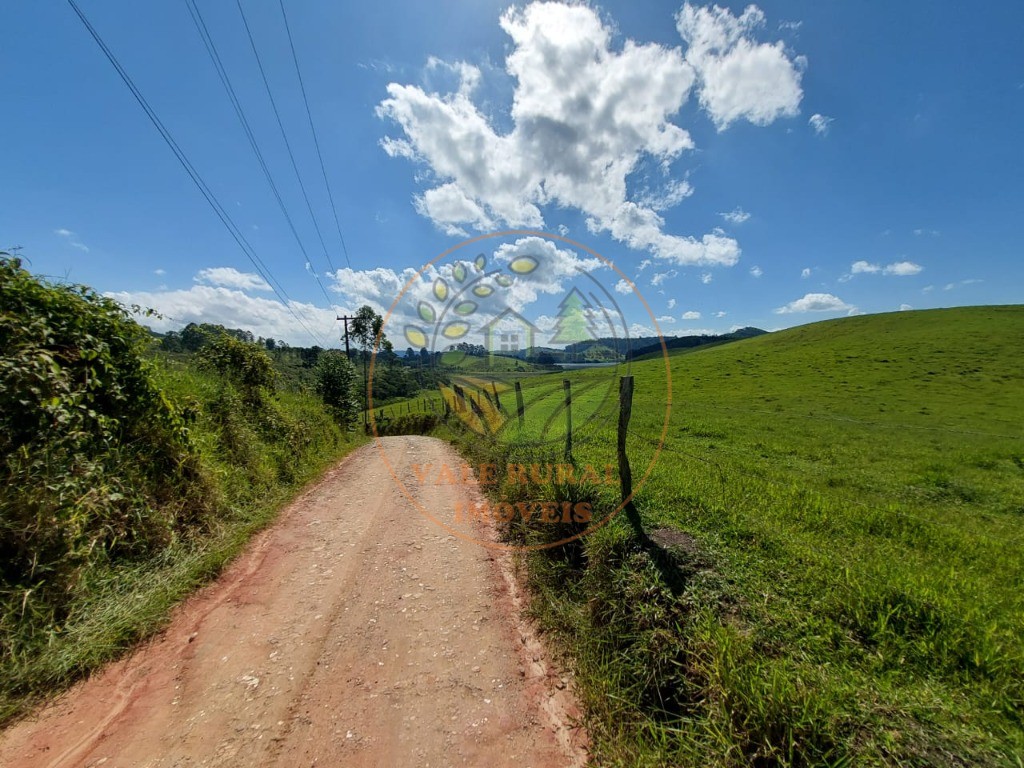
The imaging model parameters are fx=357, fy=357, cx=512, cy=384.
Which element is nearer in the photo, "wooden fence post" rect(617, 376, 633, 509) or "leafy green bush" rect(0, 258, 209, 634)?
"leafy green bush" rect(0, 258, 209, 634)

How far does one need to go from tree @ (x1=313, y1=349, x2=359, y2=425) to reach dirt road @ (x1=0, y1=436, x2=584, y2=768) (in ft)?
48.6

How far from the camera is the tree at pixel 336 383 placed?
18484mm

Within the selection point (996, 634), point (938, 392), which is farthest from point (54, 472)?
point (938, 392)

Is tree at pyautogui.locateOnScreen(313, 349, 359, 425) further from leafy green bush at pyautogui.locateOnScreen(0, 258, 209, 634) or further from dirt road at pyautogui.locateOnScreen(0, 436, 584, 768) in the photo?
dirt road at pyautogui.locateOnScreen(0, 436, 584, 768)

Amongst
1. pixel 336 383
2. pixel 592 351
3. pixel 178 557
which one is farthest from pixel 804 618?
pixel 336 383

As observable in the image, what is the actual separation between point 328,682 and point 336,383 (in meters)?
17.6

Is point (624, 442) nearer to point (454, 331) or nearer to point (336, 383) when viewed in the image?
point (454, 331)

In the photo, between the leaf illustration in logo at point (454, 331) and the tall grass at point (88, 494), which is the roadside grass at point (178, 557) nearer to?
the tall grass at point (88, 494)

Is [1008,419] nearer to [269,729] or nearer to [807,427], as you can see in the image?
[807,427]

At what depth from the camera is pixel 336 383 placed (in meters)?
18.7

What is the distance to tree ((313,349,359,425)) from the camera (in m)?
18.5

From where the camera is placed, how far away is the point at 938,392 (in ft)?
69.6

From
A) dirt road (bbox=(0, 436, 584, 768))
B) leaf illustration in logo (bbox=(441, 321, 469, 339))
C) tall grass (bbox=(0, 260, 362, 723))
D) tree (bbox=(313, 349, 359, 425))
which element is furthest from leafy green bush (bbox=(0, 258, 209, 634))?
tree (bbox=(313, 349, 359, 425))

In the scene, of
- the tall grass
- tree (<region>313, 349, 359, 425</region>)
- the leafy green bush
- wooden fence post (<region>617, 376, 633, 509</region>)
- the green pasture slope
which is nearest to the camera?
the green pasture slope
